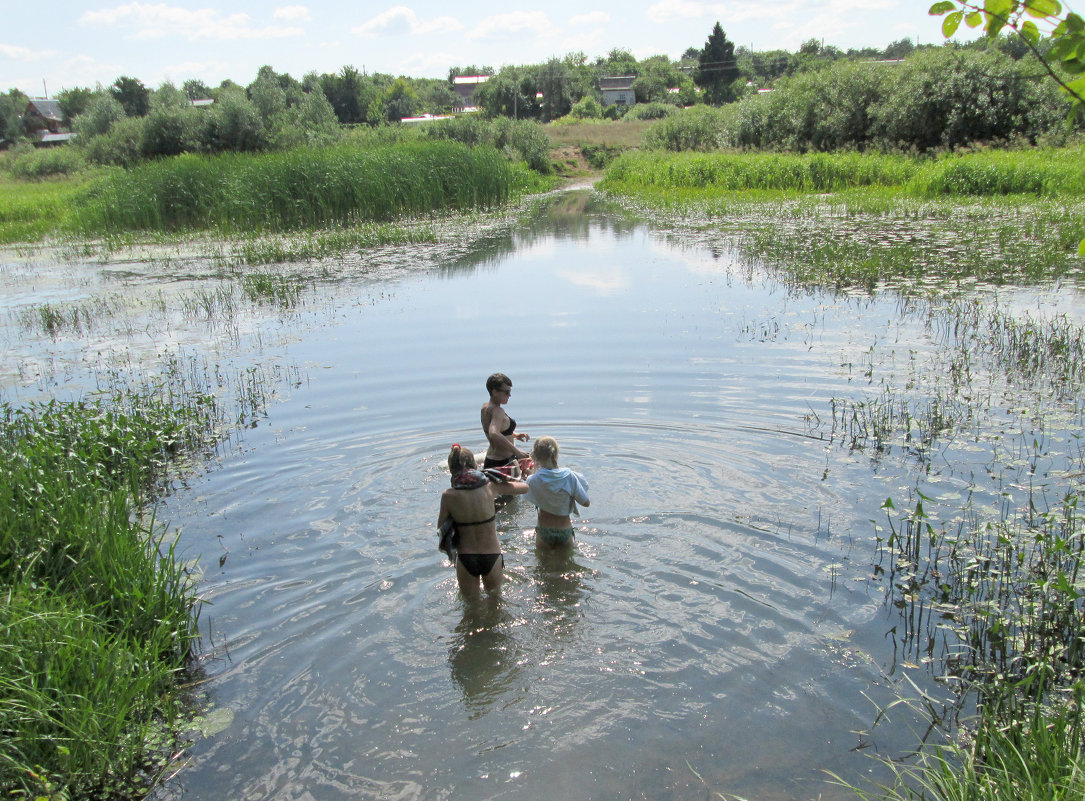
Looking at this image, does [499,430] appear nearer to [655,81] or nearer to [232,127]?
[232,127]

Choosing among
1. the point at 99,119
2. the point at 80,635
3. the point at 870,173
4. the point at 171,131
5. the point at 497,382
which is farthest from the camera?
the point at 99,119

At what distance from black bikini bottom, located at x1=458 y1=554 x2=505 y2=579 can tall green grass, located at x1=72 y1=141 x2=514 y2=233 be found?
2182cm

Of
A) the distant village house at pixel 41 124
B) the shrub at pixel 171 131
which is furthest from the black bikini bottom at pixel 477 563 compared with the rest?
the distant village house at pixel 41 124

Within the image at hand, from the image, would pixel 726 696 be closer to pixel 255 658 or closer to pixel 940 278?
pixel 255 658

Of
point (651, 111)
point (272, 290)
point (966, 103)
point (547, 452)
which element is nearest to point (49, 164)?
point (272, 290)

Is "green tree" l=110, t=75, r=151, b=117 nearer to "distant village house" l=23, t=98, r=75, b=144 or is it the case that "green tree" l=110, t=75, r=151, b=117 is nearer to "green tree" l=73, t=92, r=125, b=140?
"green tree" l=73, t=92, r=125, b=140

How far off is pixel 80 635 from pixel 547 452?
3332 mm

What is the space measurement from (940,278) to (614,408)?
8633 mm

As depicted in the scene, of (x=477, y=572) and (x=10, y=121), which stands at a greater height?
(x=10, y=121)

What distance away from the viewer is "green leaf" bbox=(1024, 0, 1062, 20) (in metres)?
2.73

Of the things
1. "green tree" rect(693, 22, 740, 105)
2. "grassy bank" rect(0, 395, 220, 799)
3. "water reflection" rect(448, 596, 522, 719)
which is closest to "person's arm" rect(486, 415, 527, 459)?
"water reflection" rect(448, 596, 522, 719)

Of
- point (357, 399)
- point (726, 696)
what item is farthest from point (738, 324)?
point (726, 696)

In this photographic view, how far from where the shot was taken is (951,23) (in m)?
2.95

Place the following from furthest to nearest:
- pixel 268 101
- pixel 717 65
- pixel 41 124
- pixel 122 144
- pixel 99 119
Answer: pixel 717 65
pixel 41 124
pixel 99 119
pixel 268 101
pixel 122 144
